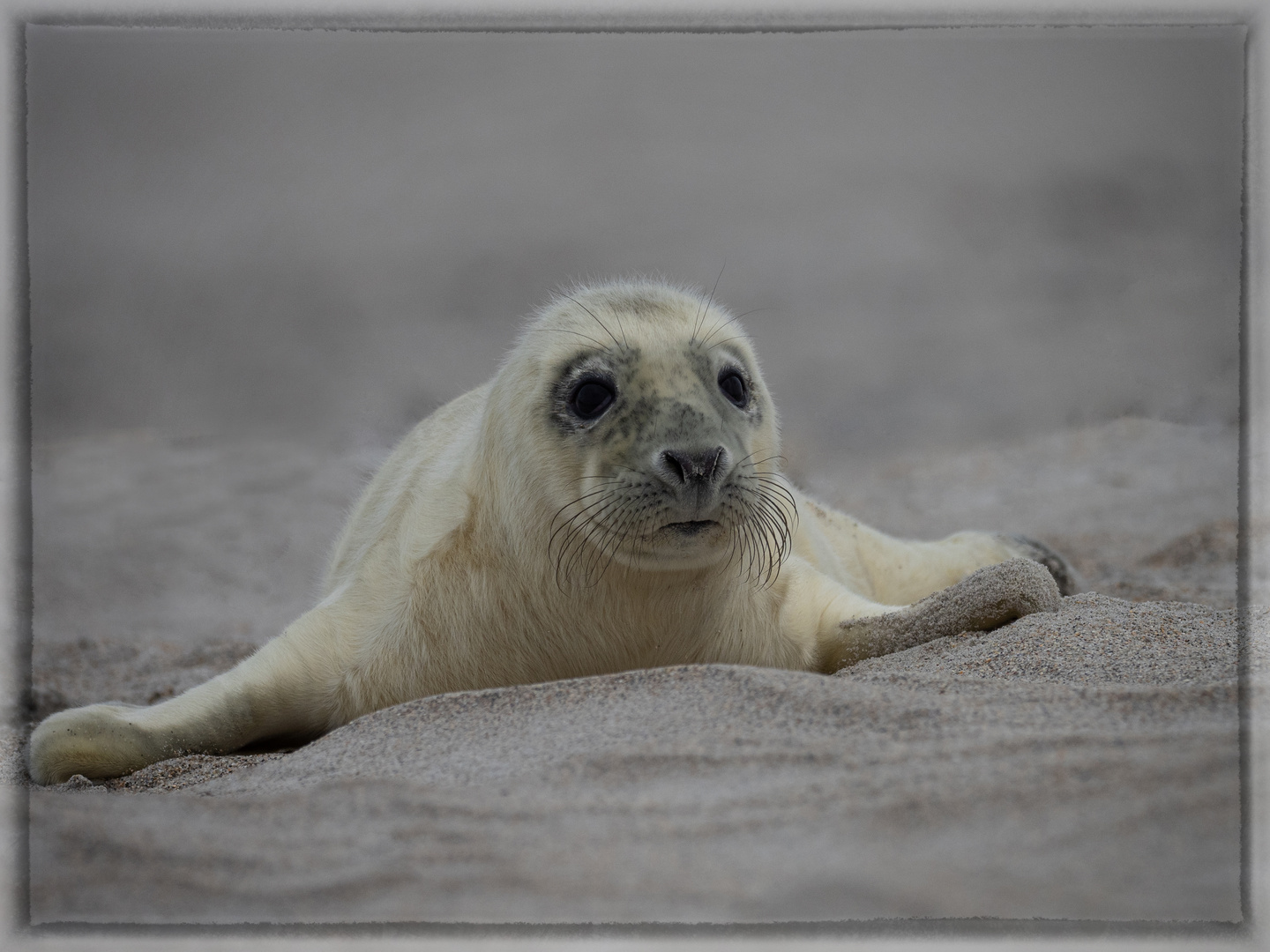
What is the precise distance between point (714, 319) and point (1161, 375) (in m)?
2.41

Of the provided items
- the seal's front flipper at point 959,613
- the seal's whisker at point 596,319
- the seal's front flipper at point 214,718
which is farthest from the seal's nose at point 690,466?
the seal's front flipper at point 214,718

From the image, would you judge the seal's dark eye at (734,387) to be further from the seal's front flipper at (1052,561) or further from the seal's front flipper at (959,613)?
the seal's front flipper at (1052,561)

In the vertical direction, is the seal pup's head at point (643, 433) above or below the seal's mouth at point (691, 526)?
above

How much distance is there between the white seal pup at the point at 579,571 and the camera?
2.64m

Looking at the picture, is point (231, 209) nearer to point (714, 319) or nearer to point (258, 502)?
point (714, 319)

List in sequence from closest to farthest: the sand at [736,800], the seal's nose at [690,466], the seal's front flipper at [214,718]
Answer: the sand at [736,800], the seal's nose at [690,466], the seal's front flipper at [214,718]

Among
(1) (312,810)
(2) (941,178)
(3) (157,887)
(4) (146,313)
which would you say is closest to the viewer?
(3) (157,887)

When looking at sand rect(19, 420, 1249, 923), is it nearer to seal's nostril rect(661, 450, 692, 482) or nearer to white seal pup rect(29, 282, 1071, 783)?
white seal pup rect(29, 282, 1071, 783)

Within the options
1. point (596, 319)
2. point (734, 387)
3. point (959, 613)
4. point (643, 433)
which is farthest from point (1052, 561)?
point (643, 433)

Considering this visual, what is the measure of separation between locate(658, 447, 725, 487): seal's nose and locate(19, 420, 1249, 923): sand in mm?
405

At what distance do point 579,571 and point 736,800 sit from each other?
1.12m

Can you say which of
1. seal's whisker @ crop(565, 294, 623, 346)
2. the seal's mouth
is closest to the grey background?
seal's whisker @ crop(565, 294, 623, 346)

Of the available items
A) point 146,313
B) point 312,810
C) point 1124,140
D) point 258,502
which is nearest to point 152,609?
point 258,502

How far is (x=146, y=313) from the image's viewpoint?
4.54 meters
